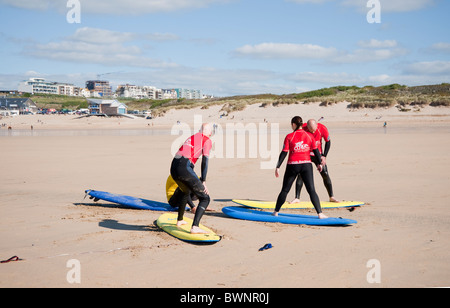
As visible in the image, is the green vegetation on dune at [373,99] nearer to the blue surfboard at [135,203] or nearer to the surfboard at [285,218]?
the surfboard at [285,218]

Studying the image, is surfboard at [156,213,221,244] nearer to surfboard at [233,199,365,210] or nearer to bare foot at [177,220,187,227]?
bare foot at [177,220,187,227]

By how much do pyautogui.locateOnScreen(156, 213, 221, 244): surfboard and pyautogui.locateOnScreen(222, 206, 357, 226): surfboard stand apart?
1.07 m

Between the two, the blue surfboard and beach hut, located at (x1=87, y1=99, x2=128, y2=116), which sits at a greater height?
beach hut, located at (x1=87, y1=99, x2=128, y2=116)

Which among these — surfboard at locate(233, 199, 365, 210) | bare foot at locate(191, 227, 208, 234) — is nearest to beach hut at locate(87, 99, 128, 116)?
surfboard at locate(233, 199, 365, 210)

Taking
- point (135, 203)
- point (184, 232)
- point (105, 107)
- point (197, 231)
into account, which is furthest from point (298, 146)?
point (105, 107)

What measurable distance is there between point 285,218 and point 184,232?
6.16 ft

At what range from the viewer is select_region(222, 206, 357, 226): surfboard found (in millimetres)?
6988

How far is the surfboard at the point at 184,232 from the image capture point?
6.08m

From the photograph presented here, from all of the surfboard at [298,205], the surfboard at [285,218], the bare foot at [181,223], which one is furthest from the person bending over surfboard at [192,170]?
the surfboard at [298,205]

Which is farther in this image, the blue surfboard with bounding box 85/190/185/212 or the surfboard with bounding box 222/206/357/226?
A: the blue surfboard with bounding box 85/190/185/212
